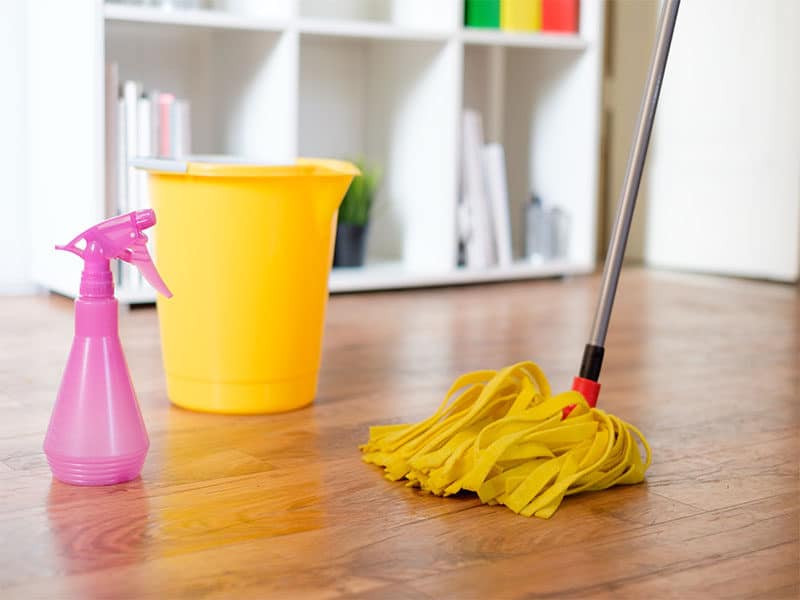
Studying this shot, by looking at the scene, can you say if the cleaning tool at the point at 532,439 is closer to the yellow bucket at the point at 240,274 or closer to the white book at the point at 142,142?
the yellow bucket at the point at 240,274

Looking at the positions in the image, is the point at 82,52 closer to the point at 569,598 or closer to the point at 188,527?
the point at 188,527

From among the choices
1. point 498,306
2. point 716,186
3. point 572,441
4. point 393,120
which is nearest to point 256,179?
point 572,441

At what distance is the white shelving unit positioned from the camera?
2139 millimetres

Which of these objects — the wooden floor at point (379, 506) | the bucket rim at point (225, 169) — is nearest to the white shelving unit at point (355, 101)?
the wooden floor at point (379, 506)

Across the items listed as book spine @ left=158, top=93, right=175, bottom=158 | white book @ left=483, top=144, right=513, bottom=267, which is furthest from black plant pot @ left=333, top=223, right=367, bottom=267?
book spine @ left=158, top=93, right=175, bottom=158

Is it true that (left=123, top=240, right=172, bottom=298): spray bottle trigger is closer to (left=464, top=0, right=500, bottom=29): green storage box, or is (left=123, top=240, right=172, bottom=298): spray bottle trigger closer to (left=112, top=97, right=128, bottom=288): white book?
(left=112, top=97, right=128, bottom=288): white book

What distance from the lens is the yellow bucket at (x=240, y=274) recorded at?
1.29m

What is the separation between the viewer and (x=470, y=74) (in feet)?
9.46

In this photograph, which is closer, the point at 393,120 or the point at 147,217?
the point at 147,217

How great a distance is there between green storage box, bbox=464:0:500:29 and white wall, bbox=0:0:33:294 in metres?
0.95

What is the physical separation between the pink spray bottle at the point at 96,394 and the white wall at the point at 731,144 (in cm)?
213

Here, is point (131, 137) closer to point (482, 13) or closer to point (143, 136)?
point (143, 136)

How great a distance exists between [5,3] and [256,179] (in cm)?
122

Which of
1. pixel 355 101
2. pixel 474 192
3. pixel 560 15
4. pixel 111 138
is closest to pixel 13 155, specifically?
pixel 111 138
